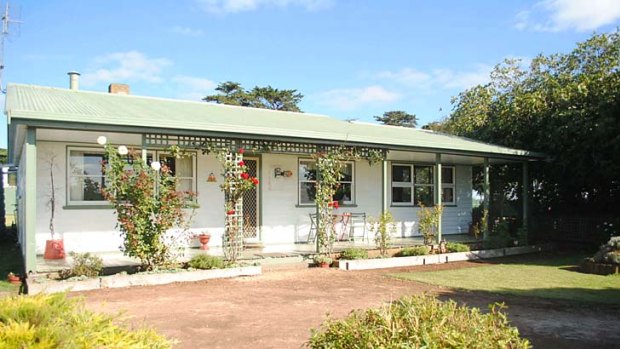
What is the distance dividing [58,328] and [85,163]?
9527mm

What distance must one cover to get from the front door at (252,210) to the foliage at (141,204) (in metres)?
3.99

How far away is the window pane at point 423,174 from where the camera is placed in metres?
16.0

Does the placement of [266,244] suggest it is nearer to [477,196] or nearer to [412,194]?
[412,194]

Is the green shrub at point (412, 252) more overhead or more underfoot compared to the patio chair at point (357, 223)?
more underfoot

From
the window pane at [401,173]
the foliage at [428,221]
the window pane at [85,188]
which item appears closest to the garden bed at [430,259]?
the foliage at [428,221]

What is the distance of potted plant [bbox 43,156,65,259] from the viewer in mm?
10109

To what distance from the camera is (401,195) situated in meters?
15.7

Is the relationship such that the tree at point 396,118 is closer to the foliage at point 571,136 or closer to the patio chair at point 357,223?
the foliage at point 571,136

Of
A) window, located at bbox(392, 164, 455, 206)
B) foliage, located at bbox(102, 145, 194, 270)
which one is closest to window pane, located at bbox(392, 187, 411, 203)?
window, located at bbox(392, 164, 455, 206)

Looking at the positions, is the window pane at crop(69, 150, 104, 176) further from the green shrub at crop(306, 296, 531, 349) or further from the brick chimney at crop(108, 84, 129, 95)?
the green shrub at crop(306, 296, 531, 349)

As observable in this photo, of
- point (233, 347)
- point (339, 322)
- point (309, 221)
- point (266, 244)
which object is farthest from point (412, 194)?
point (339, 322)

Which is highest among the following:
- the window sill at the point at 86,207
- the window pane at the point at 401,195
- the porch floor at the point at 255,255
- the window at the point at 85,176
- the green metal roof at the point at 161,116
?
the green metal roof at the point at 161,116

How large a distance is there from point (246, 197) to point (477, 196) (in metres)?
10.5

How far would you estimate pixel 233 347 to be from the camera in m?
5.02
